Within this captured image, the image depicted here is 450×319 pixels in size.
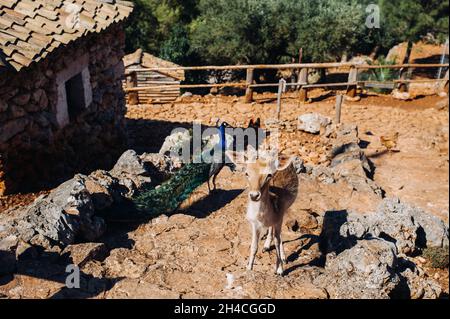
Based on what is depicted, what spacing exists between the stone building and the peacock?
6.20 ft

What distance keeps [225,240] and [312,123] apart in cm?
716

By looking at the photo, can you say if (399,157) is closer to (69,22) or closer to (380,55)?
(69,22)

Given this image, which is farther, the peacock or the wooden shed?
the wooden shed

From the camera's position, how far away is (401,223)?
7.96 meters

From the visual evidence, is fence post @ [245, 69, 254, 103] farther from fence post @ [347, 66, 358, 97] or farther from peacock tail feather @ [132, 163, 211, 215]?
peacock tail feather @ [132, 163, 211, 215]

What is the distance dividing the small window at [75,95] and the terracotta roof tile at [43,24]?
43.3 inches

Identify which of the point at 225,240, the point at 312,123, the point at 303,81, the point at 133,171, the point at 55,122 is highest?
the point at 55,122

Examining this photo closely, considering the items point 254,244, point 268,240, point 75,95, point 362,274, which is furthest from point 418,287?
point 75,95

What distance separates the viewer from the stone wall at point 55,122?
7.12m

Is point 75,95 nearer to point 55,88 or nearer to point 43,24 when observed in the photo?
point 55,88

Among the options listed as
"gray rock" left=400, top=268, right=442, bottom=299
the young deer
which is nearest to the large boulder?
"gray rock" left=400, top=268, right=442, bottom=299

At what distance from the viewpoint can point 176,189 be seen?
748 centimetres

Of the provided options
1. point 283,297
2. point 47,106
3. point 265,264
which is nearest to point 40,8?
point 47,106

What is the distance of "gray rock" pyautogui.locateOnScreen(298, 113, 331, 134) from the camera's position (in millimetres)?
13109
